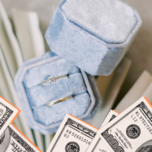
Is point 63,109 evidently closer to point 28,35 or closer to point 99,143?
point 99,143

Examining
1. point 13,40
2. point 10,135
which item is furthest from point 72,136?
point 13,40

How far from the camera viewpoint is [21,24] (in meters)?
0.96

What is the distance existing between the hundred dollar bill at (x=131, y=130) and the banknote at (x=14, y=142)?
215mm

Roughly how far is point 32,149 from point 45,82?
0.28 metres

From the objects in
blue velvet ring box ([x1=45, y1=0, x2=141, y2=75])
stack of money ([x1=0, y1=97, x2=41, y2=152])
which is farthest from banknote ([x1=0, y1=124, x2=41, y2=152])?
blue velvet ring box ([x1=45, y1=0, x2=141, y2=75])

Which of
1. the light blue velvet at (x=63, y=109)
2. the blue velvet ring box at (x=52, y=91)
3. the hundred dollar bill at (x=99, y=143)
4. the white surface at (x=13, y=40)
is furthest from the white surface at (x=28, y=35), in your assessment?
the hundred dollar bill at (x=99, y=143)

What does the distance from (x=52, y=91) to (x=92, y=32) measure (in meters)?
0.30

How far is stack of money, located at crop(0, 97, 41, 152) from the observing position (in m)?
0.49

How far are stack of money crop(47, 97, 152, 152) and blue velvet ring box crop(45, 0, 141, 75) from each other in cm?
20

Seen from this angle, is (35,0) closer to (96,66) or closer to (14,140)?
(96,66)

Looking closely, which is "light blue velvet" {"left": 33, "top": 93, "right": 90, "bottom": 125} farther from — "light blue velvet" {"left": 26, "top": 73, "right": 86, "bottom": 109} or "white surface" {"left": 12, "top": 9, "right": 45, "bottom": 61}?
"white surface" {"left": 12, "top": 9, "right": 45, "bottom": 61}

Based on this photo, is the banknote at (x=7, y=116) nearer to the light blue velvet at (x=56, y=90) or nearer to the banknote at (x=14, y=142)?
the banknote at (x=14, y=142)

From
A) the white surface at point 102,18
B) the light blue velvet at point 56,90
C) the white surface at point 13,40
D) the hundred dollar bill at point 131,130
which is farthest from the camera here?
the white surface at point 13,40

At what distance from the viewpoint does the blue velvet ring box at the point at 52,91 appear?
70cm
